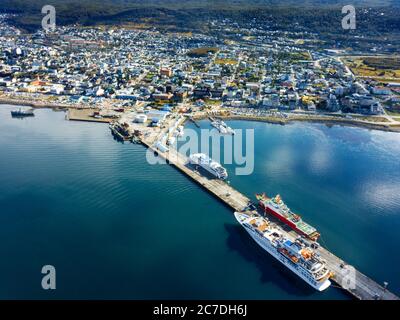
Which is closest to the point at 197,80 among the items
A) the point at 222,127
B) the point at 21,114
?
the point at 222,127

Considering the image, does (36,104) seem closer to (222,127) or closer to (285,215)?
(222,127)

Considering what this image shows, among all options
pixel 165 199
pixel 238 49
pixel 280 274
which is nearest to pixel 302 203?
pixel 280 274

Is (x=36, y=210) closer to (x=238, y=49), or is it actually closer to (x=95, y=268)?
(x=95, y=268)

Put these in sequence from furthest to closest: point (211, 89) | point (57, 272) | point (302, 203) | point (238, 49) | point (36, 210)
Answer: point (238, 49), point (211, 89), point (302, 203), point (36, 210), point (57, 272)

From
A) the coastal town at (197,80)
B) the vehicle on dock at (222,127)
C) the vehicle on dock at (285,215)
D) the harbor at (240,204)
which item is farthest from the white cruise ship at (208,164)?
the coastal town at (197,80)

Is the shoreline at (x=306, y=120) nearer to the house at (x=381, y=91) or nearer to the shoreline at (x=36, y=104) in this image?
the house at (x=381, y=91)

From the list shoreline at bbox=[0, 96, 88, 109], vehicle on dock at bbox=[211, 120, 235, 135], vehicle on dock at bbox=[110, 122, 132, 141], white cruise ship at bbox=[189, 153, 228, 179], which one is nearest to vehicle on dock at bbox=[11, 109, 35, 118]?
shoreline at bbox=[0, 96, 88, 109]
